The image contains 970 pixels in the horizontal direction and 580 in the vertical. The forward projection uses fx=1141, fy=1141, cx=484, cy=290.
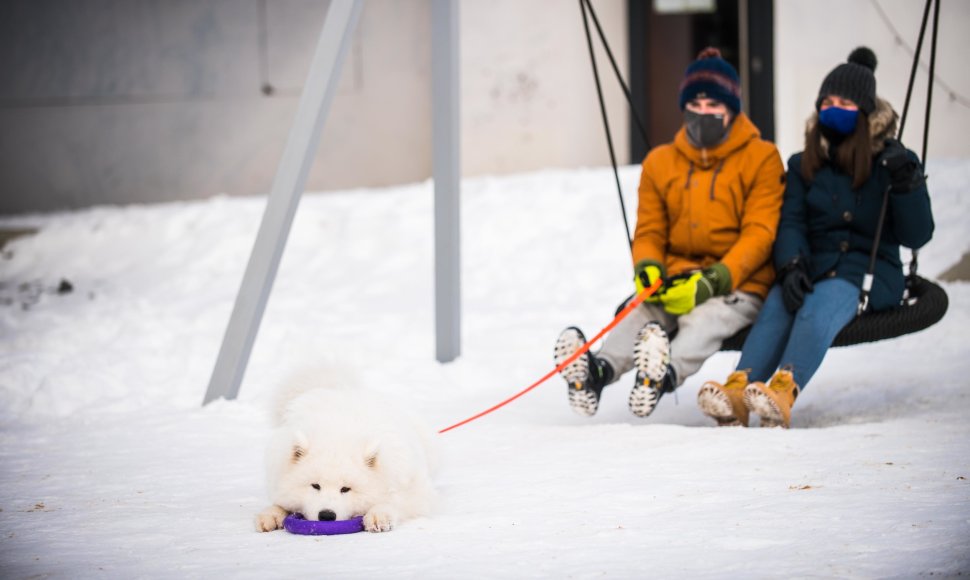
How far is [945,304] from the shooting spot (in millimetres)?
4098

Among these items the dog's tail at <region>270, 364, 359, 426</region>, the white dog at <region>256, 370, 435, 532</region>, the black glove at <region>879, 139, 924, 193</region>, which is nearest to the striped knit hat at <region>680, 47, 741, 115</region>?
the black glove at <region>879, 139, 924, 193</region>

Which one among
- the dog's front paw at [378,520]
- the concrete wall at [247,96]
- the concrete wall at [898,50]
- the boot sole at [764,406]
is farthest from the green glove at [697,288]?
the concrete wall at [247,96]

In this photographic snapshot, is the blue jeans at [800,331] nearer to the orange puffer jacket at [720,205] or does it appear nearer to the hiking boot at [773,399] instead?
the hiking boot at [773,399]

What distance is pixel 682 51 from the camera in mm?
10617

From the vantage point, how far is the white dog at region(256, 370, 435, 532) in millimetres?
2723

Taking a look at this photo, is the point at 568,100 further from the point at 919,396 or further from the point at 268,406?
the point at 268,406

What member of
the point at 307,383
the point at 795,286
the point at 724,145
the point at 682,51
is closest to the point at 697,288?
the point at 795,286

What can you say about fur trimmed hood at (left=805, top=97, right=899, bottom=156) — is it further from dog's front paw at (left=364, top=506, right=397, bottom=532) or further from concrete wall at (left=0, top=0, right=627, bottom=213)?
concrete wall at (left=0, top=0, right=627, bottom=213)

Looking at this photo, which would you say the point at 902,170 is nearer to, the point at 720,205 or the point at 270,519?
the point at 720,205

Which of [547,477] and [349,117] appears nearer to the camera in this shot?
[547,477]

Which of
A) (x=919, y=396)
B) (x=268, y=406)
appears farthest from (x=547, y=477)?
(x=919, y=396)

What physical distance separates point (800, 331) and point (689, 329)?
39 cm

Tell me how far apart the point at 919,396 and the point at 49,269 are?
6.44 metres

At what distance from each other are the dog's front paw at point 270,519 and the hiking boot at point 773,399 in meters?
1.77
